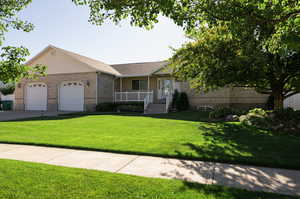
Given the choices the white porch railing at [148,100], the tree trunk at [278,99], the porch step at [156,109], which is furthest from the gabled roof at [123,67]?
the tree trunk at [278,99]

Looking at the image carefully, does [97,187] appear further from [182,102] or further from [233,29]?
[182,102]

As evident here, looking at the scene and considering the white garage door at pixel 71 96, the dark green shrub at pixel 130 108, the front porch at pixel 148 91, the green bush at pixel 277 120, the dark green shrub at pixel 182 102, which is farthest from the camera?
the white garage door at pixel 71 96

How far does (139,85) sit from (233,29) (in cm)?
1653

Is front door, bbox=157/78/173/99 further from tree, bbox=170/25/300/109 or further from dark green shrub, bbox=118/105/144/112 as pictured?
tree, bbox=170/25/300/109

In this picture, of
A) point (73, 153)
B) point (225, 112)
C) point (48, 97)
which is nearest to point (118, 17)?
point (73, 153)

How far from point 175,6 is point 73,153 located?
451 centimetres

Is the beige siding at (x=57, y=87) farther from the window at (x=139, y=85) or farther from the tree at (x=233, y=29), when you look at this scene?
the tree at (x=233, y=29)

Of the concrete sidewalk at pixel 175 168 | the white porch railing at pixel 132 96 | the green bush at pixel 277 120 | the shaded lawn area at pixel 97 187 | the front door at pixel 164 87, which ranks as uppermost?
the front door at pixel 164 87

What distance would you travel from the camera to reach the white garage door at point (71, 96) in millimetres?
18750

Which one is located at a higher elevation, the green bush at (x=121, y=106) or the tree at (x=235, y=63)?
the tree at (x=235, y=63)

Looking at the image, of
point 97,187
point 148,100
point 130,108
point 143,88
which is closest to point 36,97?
point 130,108

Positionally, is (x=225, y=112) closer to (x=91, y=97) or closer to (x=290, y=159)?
(x=290, y=159)

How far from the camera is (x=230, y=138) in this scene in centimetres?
629

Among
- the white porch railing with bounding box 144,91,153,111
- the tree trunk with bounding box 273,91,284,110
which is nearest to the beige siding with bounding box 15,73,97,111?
the white porch railing with bounding box 144,91,153,111
